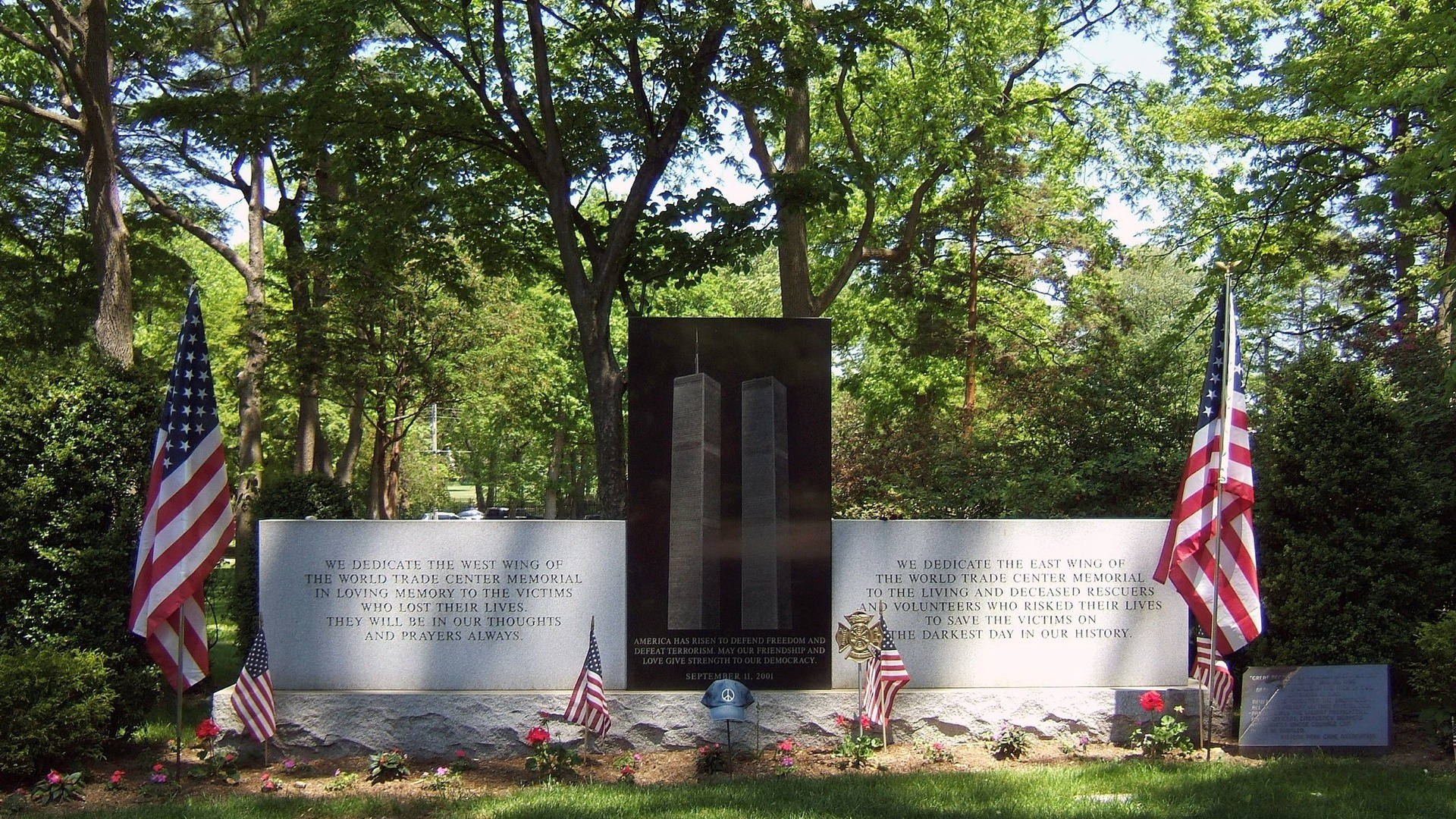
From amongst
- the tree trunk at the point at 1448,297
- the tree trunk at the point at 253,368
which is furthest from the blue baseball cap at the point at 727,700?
the tree trunk at the point at 253,368

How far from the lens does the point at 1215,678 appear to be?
900 centimetres

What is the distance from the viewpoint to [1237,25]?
20625 mm

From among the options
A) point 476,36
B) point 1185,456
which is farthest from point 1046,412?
point 476,36

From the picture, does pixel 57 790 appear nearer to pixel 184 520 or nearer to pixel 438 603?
pixel 184 520

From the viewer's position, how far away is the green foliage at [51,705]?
8.11 m

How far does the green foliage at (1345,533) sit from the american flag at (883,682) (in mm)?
3286

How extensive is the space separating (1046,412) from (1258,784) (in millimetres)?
7440

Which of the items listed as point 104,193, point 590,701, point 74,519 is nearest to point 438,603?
point 590,701

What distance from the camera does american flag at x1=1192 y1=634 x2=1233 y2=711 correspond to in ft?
29.7

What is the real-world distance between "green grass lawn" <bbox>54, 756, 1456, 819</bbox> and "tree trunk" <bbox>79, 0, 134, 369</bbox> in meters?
8.76

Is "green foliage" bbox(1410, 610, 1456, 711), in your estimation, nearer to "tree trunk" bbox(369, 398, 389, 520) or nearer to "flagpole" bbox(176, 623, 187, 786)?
"flagpole" bbox(176, 623, 187, 786)

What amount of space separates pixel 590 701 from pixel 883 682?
228cm

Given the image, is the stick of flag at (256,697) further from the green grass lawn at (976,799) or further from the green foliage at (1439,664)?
the green foliage at (1439,664)

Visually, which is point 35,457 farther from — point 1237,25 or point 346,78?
point 1237,25
